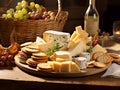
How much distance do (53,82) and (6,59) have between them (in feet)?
0.92

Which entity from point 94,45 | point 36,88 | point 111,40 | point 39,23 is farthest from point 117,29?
point 36,88

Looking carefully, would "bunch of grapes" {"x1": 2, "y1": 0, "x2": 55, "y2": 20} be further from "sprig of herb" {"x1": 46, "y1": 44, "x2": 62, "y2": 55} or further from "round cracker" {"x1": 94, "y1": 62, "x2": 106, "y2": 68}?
"round cracker" {"x1": 94, "y1": 62, "x2": 106, "y2": 68}

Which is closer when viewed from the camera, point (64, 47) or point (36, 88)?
point (36, 88)

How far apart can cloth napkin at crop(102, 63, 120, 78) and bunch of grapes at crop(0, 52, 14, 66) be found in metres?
0.40

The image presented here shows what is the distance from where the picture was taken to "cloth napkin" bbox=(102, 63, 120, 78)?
4.02 feet

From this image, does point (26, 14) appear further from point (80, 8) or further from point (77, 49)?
point (80, 8)

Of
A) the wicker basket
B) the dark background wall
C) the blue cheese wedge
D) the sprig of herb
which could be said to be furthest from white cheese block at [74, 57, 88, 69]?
the dark background wall

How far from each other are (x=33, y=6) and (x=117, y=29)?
0.49 m

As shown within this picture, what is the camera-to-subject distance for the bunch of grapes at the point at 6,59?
134 centimetres

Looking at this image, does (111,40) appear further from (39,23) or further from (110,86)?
(110,86)

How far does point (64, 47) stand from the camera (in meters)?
1.37

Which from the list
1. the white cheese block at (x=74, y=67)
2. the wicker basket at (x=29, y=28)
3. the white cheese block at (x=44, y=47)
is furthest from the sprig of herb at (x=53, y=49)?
the wicker basket at (x=29, y=28)

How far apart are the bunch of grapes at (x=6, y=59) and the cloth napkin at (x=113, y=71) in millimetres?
404

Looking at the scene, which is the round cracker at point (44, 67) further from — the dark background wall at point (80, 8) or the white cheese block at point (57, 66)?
the dark background wall at point (80, 8)
